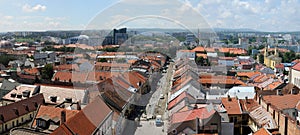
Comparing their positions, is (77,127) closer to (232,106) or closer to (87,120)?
(87,120)

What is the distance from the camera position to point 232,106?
8289 mm

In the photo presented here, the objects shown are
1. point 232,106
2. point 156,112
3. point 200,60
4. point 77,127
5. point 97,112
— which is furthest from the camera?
point 200,60

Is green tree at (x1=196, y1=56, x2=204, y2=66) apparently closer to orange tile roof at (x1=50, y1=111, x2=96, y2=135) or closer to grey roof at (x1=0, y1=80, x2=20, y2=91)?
grey roof at (x1=0, y1=80, x2=20, y2=91)

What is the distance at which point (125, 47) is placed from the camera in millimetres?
13898

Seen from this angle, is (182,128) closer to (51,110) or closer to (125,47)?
(51,110)

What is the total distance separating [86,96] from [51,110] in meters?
1.29

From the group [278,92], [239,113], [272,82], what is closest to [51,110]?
[239,113]

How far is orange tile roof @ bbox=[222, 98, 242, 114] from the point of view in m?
8.06

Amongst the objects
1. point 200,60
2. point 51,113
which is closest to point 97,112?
point 51,113

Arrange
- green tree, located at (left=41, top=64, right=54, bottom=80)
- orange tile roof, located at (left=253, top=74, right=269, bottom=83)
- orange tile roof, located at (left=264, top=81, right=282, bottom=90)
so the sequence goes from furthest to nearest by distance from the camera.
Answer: green tree, located at (left=41, top=64, right=54, bottom=80), orange tile roof, located at (left=253, top=74, right=269, bottom=83), orange tile roof, located at (left=264, top=81, right=282, bottom=90)

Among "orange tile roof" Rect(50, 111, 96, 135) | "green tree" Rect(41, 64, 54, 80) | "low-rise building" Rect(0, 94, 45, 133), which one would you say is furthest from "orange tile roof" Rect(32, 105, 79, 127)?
"green tree" Rect(41, 64, 54, 80)

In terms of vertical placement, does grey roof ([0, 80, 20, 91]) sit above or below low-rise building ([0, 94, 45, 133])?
above

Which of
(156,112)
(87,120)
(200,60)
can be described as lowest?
(156,112)

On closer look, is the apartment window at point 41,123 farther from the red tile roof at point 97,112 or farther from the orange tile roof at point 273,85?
the orange tile roof at point 273,85
